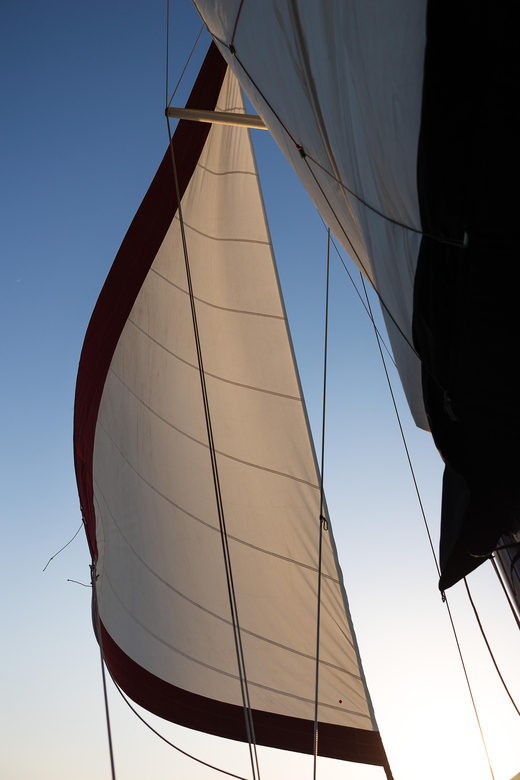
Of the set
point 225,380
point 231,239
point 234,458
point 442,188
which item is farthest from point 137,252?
point 442,188

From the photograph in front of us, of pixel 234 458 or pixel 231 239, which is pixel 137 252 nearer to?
pixel 231 239

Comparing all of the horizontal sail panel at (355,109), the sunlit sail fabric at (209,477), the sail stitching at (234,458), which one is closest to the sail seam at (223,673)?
the sunlit sail fabric at (209,477)

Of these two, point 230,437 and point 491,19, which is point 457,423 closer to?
point 491,19

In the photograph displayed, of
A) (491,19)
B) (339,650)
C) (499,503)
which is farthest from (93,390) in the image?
(491,19)

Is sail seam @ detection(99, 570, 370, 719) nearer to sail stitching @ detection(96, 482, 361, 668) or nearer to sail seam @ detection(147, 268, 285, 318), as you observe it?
sail stitching @ detection(96, 482, 361, 668)

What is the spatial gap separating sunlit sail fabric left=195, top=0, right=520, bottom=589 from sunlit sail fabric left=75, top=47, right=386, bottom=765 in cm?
184

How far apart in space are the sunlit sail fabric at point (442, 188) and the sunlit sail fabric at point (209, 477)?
184 cm

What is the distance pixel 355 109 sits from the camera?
131 cm

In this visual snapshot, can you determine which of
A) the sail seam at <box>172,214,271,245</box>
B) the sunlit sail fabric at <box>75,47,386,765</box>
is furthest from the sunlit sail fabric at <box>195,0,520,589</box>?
the sail seam at <box>172,214,271,245</box>

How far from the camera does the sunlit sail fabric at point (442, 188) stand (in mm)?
787

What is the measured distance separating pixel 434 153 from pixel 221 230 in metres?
3.55

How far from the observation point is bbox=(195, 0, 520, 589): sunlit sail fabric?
2.58 feet

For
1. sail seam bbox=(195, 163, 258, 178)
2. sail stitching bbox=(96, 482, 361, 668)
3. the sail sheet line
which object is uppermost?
sail seam bbox=(195, 163, 258, 178)

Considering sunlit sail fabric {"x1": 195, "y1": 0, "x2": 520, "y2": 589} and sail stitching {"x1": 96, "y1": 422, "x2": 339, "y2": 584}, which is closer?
sunlit sail fabric {"x1": 195, "y1": 0, "x2": 520, "y2": 589}
